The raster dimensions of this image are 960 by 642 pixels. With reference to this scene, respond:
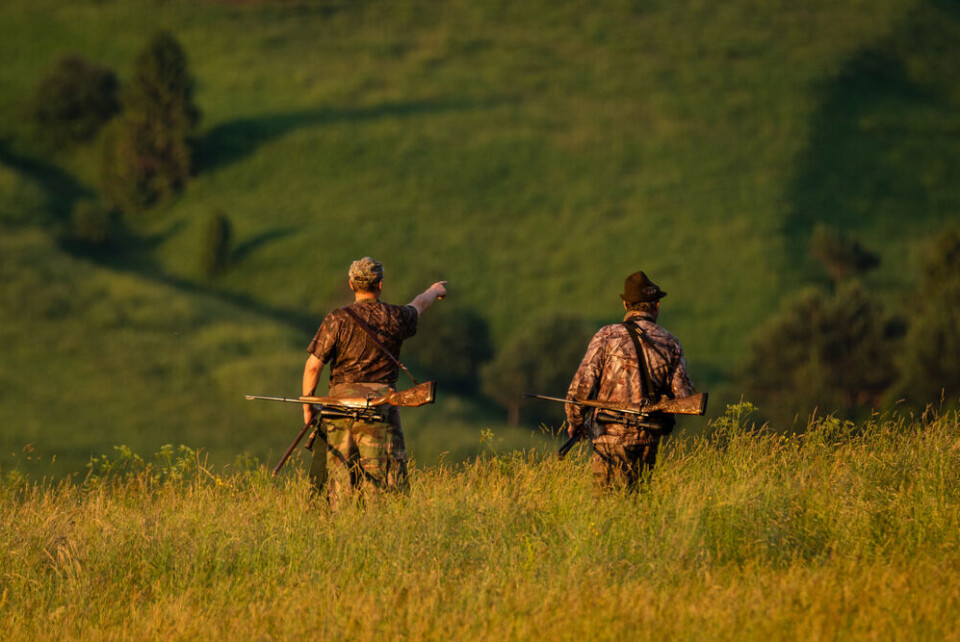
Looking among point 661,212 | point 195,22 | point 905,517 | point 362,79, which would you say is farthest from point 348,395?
point 195,22

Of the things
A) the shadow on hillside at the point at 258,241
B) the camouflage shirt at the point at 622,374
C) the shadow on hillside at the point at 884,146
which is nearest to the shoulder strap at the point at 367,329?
the camouflage shirt at the point at 622,374

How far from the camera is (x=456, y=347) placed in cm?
8862

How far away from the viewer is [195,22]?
5340 inches

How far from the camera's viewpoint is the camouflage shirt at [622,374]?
337 inches

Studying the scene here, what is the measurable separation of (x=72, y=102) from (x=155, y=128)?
30.3ft

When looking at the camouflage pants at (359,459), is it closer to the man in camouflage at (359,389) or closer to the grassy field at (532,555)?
the man in camouflage at (359,389)

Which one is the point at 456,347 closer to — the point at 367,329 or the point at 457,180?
the point at 457,180

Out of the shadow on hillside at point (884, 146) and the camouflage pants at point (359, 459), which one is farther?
the shadow on hillside at point (884, 146)

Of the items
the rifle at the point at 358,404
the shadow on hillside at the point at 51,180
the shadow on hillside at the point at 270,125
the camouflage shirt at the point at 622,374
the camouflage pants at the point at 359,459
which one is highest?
the shadow on hillside at the point at 270,125

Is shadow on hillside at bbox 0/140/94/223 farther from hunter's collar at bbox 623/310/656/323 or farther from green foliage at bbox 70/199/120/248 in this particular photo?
hunter's collar at bbox 623/310/656/323

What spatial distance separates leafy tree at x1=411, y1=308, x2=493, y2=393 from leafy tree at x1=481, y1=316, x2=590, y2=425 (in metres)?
3.05

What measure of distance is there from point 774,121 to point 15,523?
4418 inches

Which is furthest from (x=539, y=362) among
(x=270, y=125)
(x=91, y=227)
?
(x=270, y=125)

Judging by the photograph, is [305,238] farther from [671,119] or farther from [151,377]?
[671,119]
